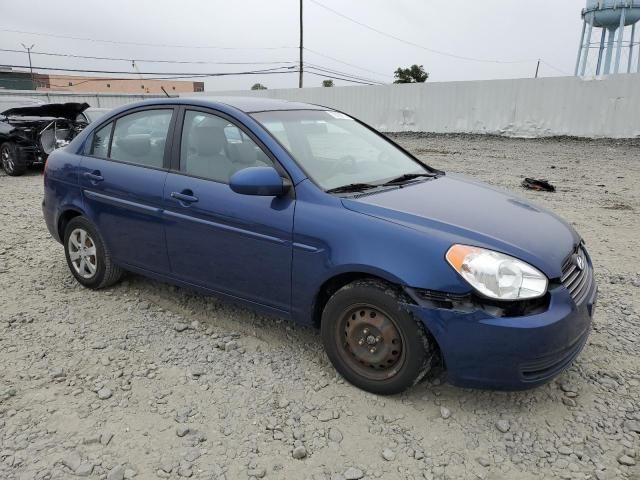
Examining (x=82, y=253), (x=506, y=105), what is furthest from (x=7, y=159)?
(x=506, y=105)

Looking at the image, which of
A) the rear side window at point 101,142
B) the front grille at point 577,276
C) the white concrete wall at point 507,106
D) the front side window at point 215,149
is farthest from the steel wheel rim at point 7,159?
the front grille at point 577,276

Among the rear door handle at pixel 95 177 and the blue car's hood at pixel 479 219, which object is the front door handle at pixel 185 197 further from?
the blue car's hood at pixel 479 219

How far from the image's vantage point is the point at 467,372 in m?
2.52

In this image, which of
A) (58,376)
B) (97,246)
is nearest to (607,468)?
(58,376)

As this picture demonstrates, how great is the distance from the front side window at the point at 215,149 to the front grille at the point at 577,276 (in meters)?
1.80

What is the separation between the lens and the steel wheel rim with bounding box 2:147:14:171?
10.4 m

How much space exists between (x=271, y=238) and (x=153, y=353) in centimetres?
116

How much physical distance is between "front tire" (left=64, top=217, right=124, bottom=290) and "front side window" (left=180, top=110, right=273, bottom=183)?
1.21 metres

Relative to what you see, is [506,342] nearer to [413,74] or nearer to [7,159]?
[7,159]

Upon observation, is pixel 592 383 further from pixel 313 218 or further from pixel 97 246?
pixel 97 246

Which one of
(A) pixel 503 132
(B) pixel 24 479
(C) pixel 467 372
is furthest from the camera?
(A) pixel 503 132

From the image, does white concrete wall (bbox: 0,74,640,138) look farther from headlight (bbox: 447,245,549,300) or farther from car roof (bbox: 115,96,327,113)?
headlight (bbox: 447,245,549,300)

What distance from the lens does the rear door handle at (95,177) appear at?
393 centimetres

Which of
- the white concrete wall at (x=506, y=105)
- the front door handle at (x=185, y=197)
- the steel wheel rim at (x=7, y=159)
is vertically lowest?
the steel wheel rim at (x=7, y=159)
